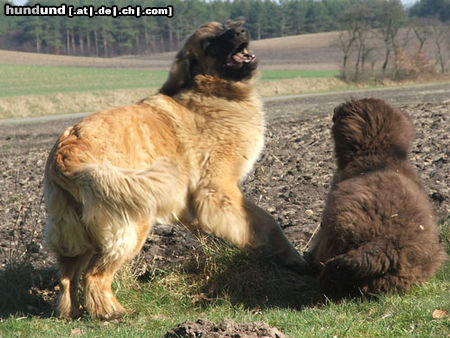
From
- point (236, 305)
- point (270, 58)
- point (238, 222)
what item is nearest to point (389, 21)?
point (270, 58)

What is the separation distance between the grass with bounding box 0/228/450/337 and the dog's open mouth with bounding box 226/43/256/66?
188cm

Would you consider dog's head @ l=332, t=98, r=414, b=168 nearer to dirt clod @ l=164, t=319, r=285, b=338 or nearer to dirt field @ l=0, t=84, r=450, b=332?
dirt field @ l=0, t=84, r=450, b=332

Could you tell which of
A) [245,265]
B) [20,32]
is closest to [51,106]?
[245,265]

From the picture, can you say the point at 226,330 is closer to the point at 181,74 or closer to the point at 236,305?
the point at 236,305

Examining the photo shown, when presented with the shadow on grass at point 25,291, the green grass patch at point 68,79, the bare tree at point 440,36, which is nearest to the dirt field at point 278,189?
the shadow on grass at point 25,291

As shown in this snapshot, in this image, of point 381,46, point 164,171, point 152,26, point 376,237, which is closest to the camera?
point 164,171

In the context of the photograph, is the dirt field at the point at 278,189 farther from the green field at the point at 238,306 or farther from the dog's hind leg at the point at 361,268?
the dog's hind leg at the point at 361,268

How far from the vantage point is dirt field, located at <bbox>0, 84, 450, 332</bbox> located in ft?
22.1

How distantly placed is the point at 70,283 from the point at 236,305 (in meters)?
1.50

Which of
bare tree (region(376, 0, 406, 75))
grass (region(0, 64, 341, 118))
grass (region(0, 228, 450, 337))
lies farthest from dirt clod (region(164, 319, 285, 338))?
bare tree (region(376, 0, 406, 75))

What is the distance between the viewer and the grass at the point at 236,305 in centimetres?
436

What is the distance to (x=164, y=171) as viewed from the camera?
4.71m

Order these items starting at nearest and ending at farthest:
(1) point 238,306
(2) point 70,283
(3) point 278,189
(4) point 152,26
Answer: (2) point 70,283 → (1) point 238,306 → (3) point 278,189 → (4) point 152,26

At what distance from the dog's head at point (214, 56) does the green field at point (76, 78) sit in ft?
129
